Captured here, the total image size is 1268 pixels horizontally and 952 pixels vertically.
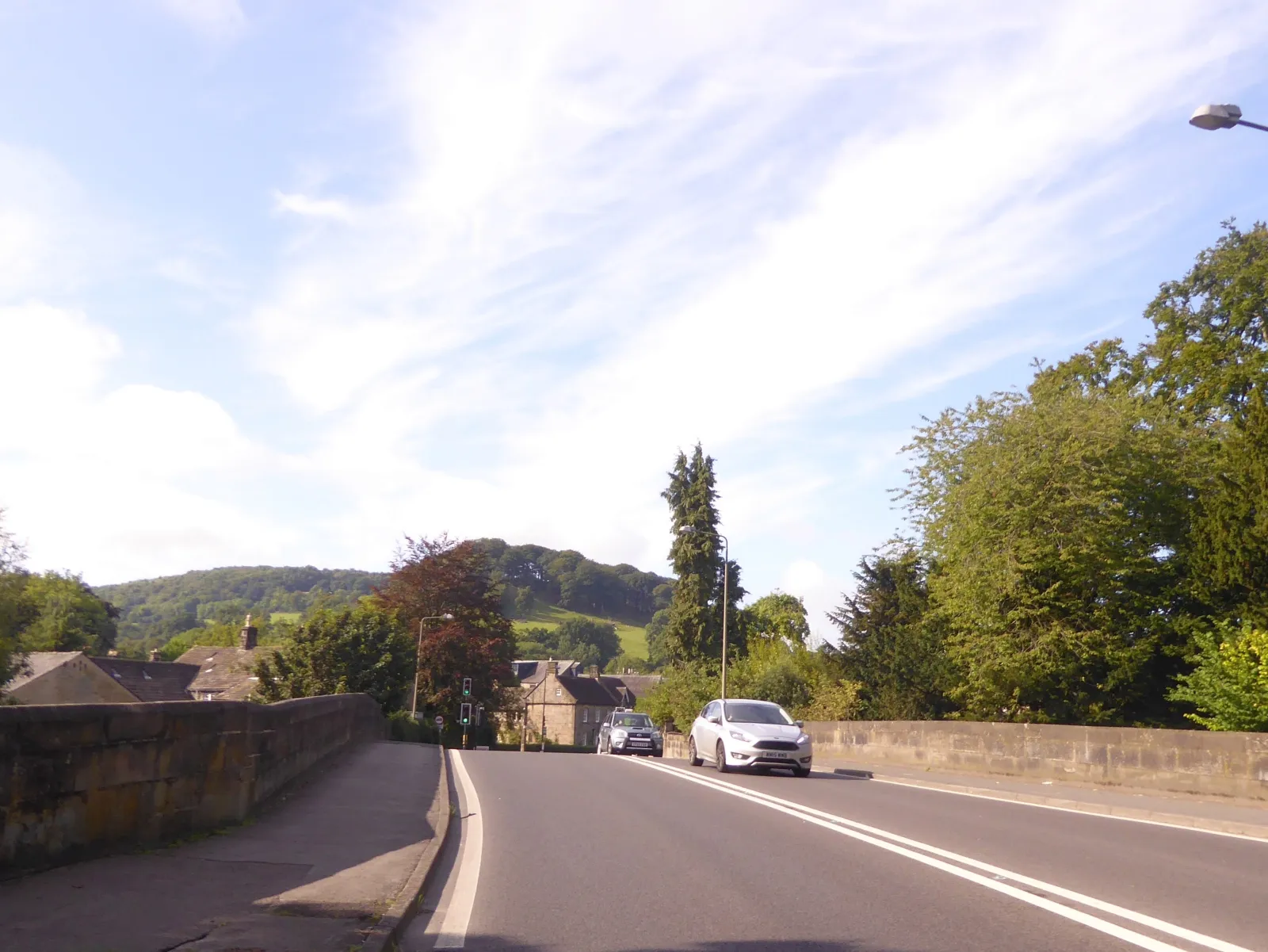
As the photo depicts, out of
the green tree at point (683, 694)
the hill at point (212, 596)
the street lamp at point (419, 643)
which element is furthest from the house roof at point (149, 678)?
the hill at point (212, 596)

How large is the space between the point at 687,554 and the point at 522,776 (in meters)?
44.0

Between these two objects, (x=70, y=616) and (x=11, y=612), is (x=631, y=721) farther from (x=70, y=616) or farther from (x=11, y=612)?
(x=70, y=616)

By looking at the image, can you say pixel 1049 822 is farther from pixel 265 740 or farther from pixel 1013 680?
pixel 1013 680

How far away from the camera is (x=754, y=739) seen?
21266mm

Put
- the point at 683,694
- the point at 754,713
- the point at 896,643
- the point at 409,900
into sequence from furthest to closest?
the point at 683,694
the point at 896,643
the point at 754,713
the point at 409,900

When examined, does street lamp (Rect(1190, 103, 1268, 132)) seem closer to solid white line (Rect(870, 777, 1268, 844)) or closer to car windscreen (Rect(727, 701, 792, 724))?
solid white line (Rect(870, 777, 1268, 844))

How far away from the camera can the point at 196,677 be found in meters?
83.2

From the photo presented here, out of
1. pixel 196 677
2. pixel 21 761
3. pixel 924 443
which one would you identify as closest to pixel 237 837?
pixel 21 761

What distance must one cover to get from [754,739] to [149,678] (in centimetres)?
6116

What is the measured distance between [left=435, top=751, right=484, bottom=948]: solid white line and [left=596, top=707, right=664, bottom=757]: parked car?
73.3 ft

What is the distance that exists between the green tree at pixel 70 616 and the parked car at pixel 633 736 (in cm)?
6892

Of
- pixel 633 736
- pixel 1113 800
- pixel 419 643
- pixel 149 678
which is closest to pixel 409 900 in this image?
pixel 1113 800

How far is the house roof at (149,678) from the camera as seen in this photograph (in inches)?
2537

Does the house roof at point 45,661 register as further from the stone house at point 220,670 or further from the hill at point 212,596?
the hill at point 212,596
